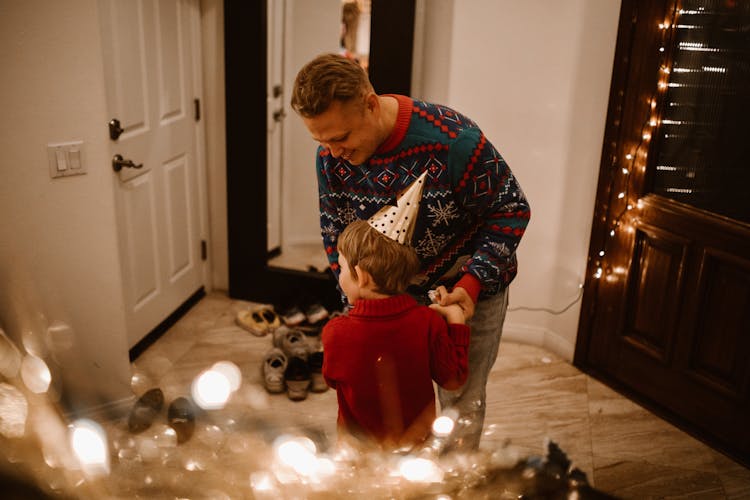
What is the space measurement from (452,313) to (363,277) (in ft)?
0.72

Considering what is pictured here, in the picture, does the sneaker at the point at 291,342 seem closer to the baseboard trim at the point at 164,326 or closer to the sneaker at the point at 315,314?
the sneaker at the point at 315,314

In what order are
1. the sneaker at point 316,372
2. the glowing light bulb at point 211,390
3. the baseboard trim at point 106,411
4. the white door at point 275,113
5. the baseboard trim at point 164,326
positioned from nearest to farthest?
1. the baseboard trim at point 106,411
2. the glowing light bulb at point 211,390
3. the sneaker at point 316,372
4. the baseboard trim at point 164,326
5. the white door at point 275,113

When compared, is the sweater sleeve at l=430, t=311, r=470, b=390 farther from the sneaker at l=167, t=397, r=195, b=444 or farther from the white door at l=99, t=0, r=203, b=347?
the white door at l=99, t=0, r=203, b=347

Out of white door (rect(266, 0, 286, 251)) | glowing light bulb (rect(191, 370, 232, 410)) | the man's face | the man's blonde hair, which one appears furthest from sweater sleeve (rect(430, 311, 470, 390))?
white door (rect(266, 0, 286, 251))

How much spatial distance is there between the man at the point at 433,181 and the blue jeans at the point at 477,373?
0.05 m

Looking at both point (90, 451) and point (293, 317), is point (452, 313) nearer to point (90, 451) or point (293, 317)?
point (90, 451)

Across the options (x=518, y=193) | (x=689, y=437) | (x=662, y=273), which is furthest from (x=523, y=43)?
(x=689, y=437)

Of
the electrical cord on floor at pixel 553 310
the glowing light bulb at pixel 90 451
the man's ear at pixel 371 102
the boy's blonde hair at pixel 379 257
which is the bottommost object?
the electrical cord on floor at pixel 553 310

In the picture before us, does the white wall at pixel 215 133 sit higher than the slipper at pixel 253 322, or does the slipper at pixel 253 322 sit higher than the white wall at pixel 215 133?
the white wall at pixel 215 133

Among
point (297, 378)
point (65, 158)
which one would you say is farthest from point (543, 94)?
point (65, 158)

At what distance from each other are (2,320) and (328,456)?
126 centimetres

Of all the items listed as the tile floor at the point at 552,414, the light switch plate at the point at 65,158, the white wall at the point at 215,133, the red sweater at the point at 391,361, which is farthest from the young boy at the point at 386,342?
the white wall at the point at 215,133

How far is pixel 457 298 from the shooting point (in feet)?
4.91

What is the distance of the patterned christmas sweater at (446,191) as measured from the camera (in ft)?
4.79
